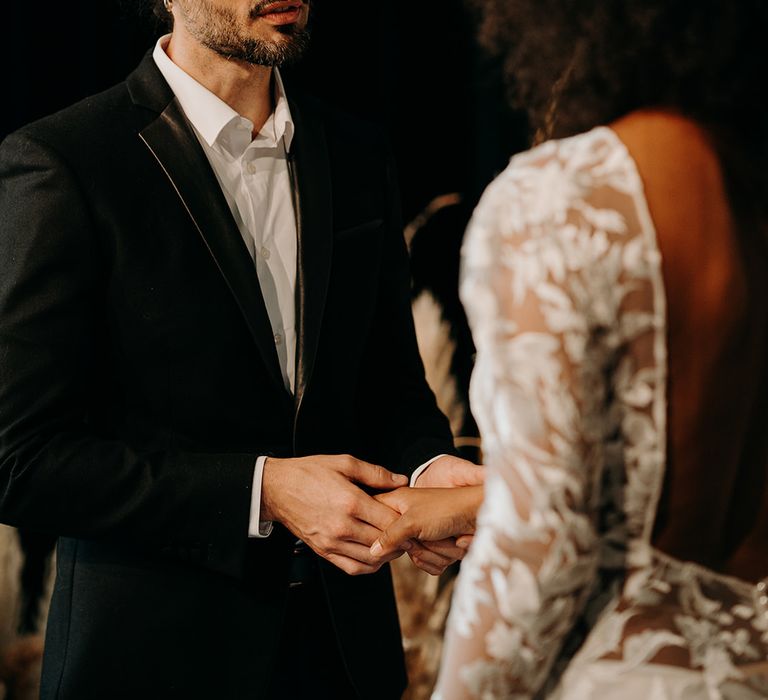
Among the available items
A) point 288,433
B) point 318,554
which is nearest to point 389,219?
point 288,433

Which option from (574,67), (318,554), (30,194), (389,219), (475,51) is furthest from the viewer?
(475,51)

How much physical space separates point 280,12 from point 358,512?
82 centimetres

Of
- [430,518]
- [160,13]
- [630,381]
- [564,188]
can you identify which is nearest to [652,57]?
[564,188]

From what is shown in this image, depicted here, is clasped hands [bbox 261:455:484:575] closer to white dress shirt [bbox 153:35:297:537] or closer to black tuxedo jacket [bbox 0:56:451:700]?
black tuxedo jacket [bbox 0:56:451:700]

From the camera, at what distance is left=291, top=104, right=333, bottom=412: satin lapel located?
1639 mm

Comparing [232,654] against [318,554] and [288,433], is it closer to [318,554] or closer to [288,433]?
[318,554]

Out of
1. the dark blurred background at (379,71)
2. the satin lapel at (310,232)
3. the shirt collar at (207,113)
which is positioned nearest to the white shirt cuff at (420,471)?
the satin lapel at (310,232)

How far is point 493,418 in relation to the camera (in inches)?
37.6

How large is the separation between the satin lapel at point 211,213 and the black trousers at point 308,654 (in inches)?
13.0

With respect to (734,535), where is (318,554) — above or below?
below

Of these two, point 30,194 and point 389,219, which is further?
point 389,219

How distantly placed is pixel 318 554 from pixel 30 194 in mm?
658

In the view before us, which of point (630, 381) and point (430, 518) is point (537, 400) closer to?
point (630, 381)

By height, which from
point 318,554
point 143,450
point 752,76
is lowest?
point 318,554
